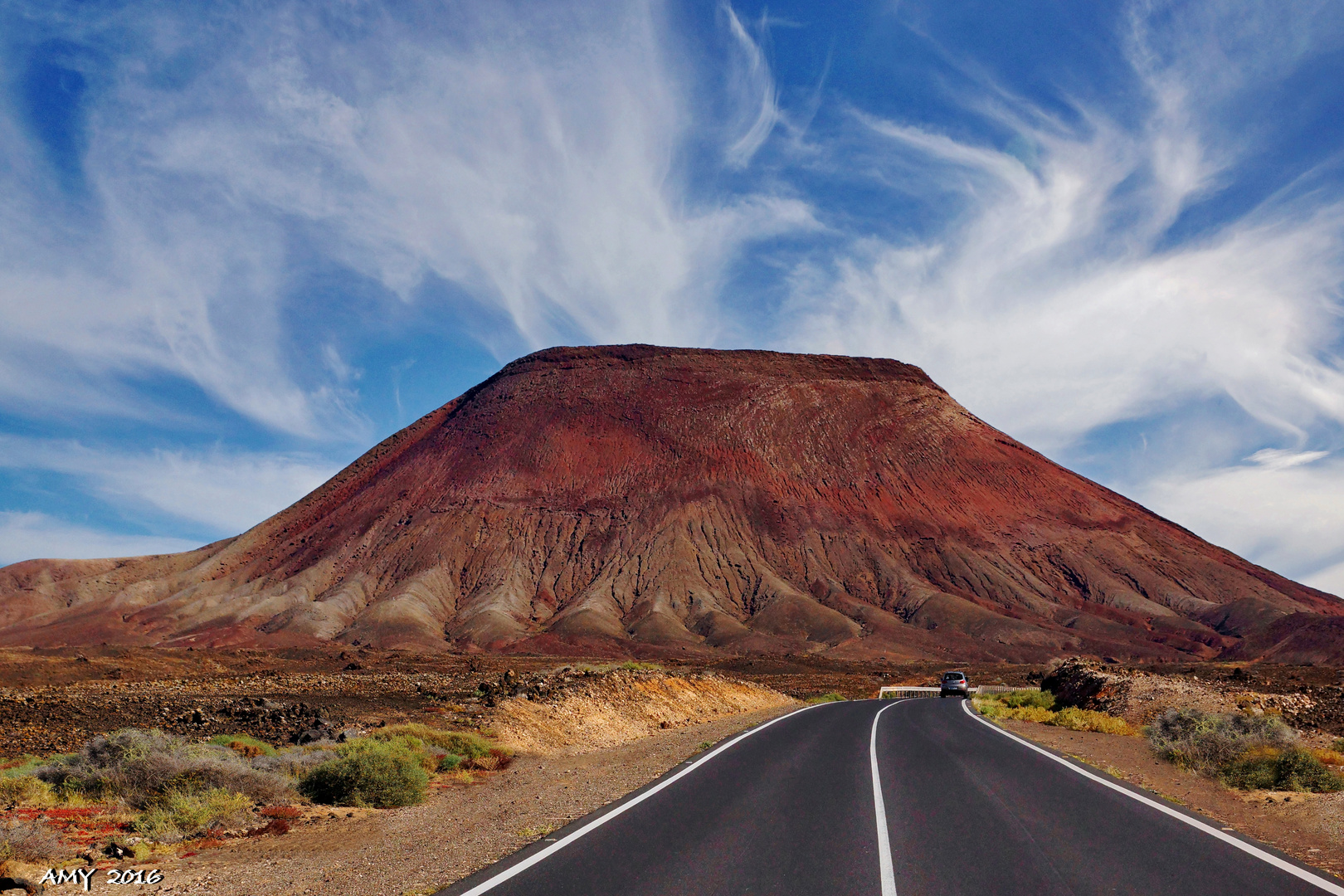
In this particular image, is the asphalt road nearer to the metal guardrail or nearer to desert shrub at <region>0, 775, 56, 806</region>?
desert shrub at <region>0, 775, 56, 806</region>

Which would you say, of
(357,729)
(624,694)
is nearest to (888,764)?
(357,729)

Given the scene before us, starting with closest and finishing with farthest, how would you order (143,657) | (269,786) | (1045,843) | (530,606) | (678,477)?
(1045,843), (269,786), (143,657), (530,606), (678,477)

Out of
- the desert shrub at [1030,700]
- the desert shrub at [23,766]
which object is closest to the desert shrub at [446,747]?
the desert shrub at [23,766]

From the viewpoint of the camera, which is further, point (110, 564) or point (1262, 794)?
point (110, 564)

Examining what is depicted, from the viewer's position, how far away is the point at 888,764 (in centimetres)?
1405

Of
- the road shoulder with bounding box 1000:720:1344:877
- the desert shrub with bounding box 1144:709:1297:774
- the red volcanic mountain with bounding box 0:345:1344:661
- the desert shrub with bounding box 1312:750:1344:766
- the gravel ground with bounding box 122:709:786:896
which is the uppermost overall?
the red volcanic mountain with bounding box 0:345:1344:661

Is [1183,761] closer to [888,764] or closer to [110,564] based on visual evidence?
[888,764]

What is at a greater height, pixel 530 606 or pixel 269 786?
pixel 530 606

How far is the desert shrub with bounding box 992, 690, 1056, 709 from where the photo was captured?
29.9 meters

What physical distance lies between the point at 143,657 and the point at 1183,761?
148 ft

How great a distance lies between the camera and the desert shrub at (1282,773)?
11594 mm

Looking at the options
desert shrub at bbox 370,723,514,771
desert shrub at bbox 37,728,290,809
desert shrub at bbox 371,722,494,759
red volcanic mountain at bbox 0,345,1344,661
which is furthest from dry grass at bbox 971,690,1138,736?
red volcanic mountain at bbox 0,345,1344,661

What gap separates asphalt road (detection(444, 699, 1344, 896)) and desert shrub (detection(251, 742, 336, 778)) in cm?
502

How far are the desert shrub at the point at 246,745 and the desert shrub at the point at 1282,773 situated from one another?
1466cm
